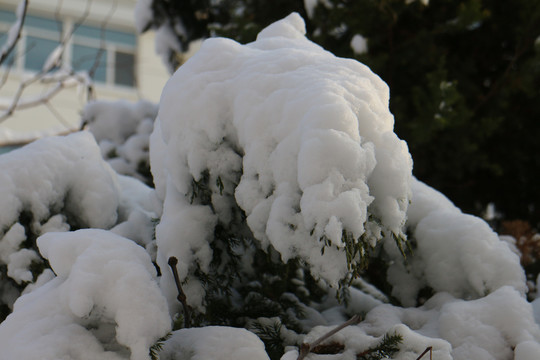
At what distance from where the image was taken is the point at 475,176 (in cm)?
357

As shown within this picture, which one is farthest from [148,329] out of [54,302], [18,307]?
[18,307]

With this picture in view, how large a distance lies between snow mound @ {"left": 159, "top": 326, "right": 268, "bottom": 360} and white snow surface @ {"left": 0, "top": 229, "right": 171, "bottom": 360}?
0.13 meters

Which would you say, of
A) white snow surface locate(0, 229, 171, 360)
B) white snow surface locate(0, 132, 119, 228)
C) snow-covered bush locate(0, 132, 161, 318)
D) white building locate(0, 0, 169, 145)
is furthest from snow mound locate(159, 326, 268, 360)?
white building locate(0, 0, 169, 145)

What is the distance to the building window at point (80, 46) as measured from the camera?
10.1 meters

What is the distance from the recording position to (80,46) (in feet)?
34.6

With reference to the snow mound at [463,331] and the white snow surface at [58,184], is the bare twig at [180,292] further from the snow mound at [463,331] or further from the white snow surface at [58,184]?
the white snow surface at [58,184]

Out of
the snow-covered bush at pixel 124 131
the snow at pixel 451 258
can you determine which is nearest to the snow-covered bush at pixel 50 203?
the snow at pixel 451 258

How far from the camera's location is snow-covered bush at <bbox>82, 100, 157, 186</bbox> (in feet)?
9.93

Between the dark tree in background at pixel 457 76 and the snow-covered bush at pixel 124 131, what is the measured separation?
76 cm

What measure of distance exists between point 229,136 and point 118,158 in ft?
6.33

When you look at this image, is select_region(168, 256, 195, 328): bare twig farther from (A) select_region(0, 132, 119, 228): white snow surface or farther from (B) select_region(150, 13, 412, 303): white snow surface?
(A) select_region(0, 132, 119, 228): white snow surface

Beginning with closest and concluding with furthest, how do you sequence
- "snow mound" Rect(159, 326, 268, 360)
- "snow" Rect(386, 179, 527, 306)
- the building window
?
"snow mound" Rect(159, 326, 268, 360)
"snow" Rect(386, 179, 527, 306)
the building window

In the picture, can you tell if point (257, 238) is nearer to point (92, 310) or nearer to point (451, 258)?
point (92, 310)

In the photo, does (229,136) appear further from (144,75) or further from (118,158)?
(144,75)
